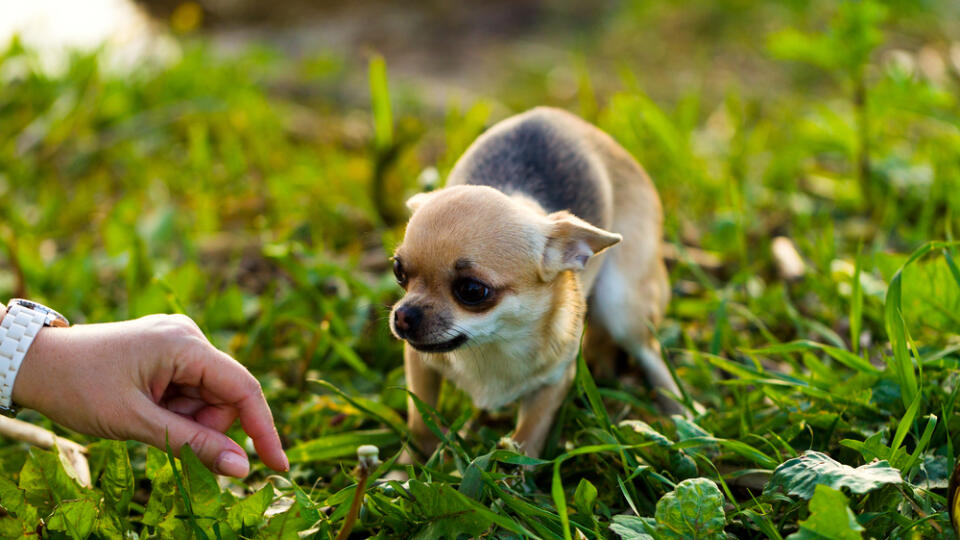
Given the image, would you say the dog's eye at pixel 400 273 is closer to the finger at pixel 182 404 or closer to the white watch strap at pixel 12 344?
the finger at pixel 182 404

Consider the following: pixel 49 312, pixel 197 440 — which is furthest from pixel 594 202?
pixel 49 312

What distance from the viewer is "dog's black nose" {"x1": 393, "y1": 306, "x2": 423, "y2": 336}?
7.30 feet

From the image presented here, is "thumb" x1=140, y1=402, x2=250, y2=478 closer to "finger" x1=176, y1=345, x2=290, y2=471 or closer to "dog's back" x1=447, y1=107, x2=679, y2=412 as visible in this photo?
"finger" x1=176, y1=345, x2=290, y2=471

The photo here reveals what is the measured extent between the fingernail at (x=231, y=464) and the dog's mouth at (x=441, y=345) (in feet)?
1.80

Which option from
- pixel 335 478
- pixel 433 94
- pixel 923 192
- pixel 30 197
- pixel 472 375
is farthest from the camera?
pixel 433 94

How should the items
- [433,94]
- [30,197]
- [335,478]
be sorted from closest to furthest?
[335,478]
[30,197]
[433,94]

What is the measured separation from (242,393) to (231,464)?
0.18 m

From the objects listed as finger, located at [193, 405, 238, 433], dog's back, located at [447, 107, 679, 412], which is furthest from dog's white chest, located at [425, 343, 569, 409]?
finger, located at [193, 405, 238, 433]

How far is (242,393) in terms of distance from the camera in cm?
193

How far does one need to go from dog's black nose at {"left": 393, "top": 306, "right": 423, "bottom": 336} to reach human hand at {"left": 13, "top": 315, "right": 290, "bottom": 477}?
44 cm

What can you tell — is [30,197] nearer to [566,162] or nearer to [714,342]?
[566,162]

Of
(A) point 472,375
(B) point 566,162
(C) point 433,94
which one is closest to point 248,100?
(C) point 433,94

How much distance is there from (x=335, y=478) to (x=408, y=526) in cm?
42

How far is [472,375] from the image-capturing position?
254 cm
